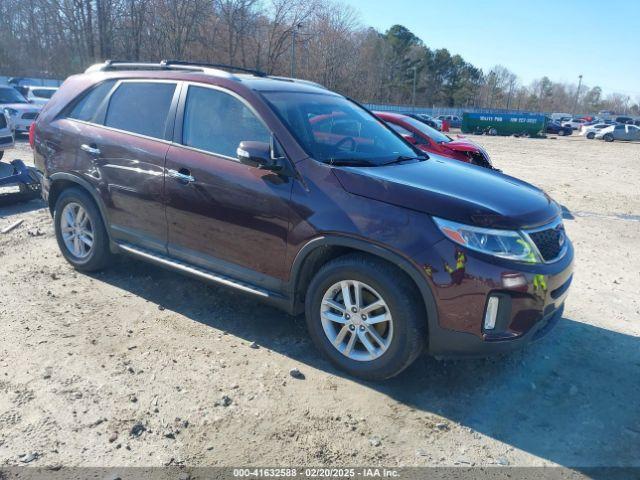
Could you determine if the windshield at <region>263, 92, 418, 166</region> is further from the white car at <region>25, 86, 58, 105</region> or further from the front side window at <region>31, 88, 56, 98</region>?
the front side window at <region>31, 88, 56, 98</region>

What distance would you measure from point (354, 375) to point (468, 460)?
937 mm

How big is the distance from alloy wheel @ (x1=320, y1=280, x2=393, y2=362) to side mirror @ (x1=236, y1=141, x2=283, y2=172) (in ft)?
2.98

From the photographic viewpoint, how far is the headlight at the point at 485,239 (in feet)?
9.96

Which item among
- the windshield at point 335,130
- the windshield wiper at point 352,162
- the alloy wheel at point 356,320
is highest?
the windshield at point 335,130

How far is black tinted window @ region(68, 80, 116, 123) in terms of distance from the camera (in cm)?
475

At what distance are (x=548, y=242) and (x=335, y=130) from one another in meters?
1.78

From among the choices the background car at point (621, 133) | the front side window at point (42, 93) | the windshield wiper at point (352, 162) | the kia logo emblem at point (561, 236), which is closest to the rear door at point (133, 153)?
the windshield wiper at point (352, 162)

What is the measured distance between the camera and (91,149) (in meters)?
4.61

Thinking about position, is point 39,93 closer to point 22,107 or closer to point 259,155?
point 22,107

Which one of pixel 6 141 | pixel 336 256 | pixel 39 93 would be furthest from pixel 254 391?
pixel 39 93

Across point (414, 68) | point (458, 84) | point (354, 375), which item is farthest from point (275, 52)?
point (458, 84)

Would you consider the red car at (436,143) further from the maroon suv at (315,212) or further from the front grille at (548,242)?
the front grille at (548,242)

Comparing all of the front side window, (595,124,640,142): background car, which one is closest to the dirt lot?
the front side window

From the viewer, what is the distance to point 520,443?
9.70ft
